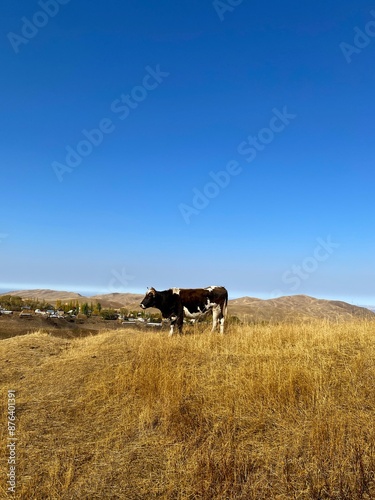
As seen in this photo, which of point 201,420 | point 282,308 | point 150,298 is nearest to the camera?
point 201,420

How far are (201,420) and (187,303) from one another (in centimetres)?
867

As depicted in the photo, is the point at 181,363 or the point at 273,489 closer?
the point at 273,489

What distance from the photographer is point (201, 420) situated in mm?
6477

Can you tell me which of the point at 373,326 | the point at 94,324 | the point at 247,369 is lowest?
the point at 94,324

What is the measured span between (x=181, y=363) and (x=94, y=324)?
116 ft

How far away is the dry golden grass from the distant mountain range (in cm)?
447

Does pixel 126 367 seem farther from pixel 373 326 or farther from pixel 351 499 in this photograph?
pixel 373 326

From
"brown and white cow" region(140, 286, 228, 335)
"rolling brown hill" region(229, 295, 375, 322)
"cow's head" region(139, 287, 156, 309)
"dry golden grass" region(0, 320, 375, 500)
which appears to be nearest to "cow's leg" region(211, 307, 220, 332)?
"brown and white cow" region(140, 286, 228, 335)

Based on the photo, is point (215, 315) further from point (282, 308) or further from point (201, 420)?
point (282, 308)

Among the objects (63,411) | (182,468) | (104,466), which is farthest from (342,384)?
(63,411)

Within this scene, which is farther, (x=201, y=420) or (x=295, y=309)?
(x=295, y=309)

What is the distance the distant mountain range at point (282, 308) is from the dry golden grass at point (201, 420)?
4470 mm

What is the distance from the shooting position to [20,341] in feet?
44.7

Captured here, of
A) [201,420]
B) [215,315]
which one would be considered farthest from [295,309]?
[201,420]
